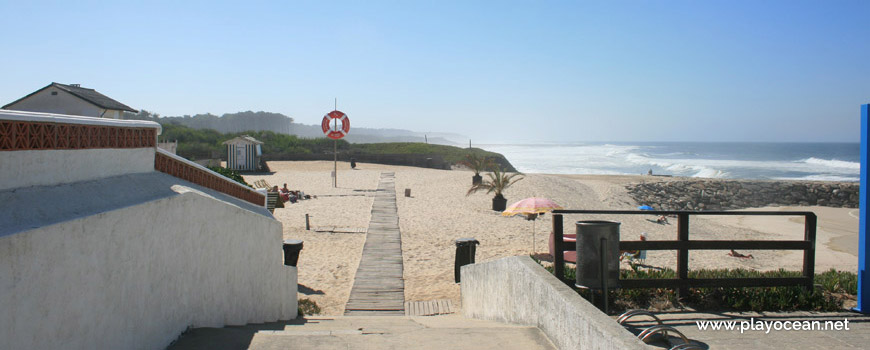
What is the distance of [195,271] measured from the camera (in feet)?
13.8

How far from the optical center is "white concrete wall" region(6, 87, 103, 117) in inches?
320

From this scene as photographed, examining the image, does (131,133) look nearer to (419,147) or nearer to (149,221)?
(149,221)

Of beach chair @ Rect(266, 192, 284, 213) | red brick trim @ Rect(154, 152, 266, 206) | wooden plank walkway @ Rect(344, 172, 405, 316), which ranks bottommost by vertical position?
wooden plank walkway @ Rect(344, 172, 405, 316)

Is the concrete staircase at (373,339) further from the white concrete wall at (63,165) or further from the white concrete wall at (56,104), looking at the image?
the white concrete wall at (56,104)

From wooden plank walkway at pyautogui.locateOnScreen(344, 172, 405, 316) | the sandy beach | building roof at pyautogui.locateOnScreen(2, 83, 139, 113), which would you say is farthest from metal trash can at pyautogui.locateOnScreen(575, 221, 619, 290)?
building roof at pyautogui.locateOnScreen(2, 83, 139, 113)

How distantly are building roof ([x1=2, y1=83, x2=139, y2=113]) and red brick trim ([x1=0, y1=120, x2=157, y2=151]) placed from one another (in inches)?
202

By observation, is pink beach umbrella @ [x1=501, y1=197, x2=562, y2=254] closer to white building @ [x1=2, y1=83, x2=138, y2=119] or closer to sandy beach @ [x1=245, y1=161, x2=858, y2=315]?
sandy beach @ [x1=245, y1=161, x2=858, y2=315]

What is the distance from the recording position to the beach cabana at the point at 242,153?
28.5 metres

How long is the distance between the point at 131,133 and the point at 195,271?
117 centimetres

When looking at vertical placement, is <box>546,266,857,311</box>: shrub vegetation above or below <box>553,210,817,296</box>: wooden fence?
below

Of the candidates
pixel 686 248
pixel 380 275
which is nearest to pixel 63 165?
pixel 686 248

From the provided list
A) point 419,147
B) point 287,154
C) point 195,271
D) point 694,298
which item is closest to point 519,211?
point 694,298

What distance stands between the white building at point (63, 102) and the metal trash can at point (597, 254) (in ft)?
25.1

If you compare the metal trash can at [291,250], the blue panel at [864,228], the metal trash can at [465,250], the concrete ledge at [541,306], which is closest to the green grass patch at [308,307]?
the metal trash can at [291,250]
